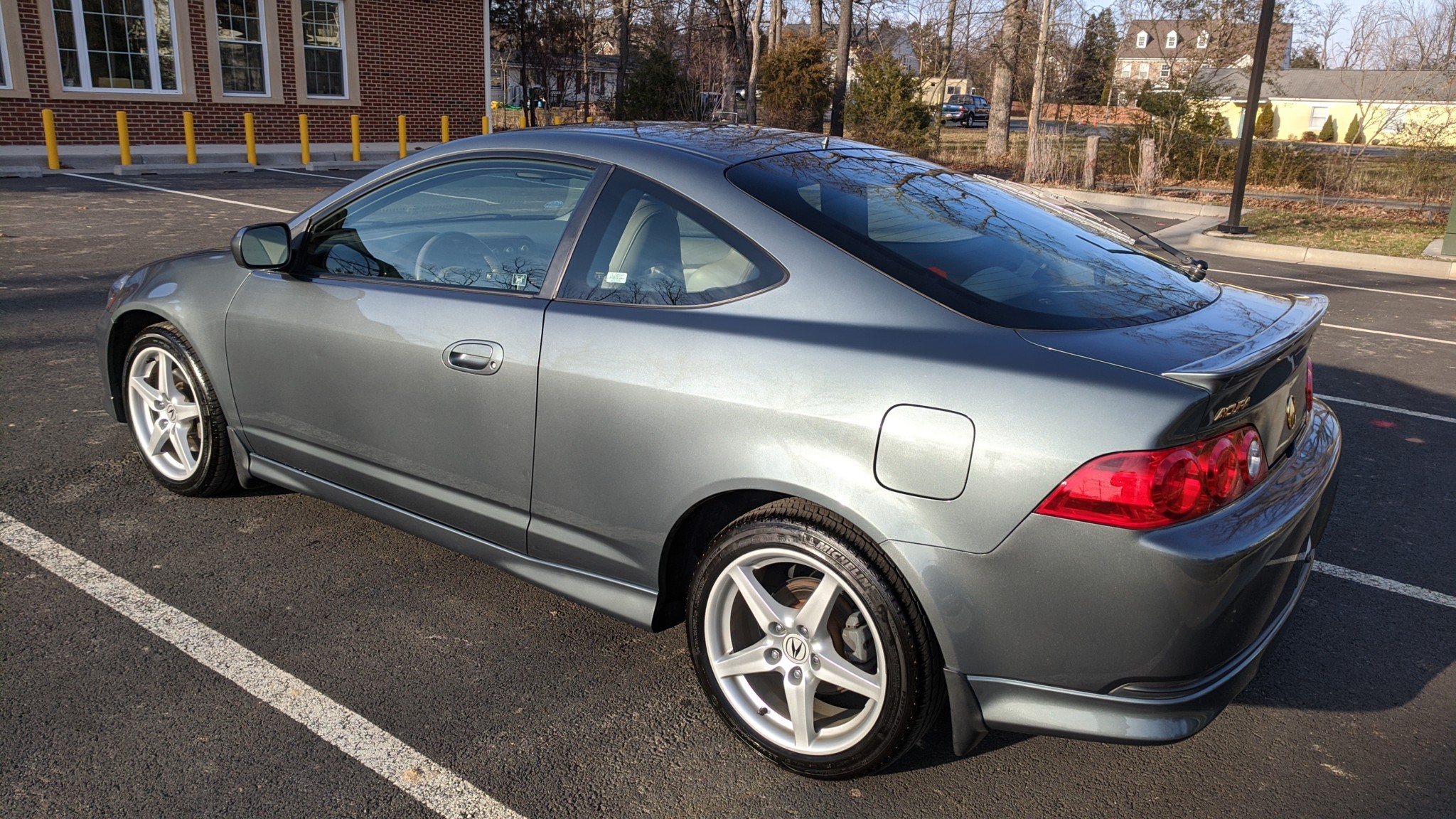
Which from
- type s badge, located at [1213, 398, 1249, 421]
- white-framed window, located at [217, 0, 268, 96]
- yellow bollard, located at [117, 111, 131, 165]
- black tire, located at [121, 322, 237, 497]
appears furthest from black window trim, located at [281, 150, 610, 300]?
white-framed window, located at [217, 0, 268, 96]

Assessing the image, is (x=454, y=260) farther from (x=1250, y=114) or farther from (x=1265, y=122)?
(x=1265, y=122)

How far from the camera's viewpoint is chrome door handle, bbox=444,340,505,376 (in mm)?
2918

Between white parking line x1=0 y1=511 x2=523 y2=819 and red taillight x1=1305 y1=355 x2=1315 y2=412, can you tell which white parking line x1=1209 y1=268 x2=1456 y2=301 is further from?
white parking line x1=0 y1=511 x2=523 y2=819

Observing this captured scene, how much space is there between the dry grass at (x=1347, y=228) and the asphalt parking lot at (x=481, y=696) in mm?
9924

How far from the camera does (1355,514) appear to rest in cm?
437

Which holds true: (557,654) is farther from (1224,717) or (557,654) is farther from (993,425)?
(1224,717)

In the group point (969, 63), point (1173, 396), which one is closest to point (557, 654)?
point (1173, 396)

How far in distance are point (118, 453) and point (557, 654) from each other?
106 inches

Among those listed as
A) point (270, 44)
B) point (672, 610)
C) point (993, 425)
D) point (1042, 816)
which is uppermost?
point (270, 44)

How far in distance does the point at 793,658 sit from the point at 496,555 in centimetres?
103

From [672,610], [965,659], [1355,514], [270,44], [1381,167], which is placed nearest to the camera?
[965,659]

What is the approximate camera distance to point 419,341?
3.10 metres

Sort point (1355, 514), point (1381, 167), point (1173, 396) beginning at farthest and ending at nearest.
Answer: point (1381, 167) < point (1355, 514) < point (1173, 396)

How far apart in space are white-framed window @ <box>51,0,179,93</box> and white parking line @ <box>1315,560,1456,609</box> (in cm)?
2122
